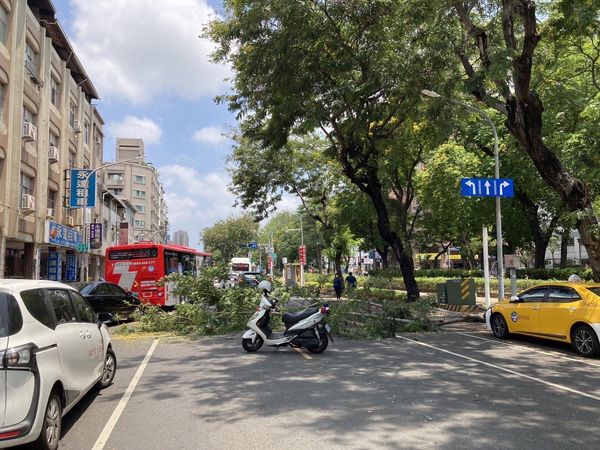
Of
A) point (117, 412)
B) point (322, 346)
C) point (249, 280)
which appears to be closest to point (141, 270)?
point (249, 280)

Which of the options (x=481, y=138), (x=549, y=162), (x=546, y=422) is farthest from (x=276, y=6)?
(x=481, y=138)

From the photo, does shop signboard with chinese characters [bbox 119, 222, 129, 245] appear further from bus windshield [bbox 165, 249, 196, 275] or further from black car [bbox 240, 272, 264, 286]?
bus windshield [bbox 165, 249, 196, 275]

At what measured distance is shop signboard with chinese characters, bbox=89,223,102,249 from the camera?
120 ft

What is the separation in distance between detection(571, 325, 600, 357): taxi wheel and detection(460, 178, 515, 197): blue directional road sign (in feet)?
20.6

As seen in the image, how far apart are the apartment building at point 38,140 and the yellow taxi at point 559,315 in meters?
19.9

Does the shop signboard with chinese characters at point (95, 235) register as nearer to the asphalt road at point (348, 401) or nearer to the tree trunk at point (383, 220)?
the tree trunk at point (383, 220)

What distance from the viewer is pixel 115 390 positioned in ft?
25.1

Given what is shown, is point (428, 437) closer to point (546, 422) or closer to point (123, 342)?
point (546, 422)

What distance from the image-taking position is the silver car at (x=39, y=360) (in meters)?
4.38

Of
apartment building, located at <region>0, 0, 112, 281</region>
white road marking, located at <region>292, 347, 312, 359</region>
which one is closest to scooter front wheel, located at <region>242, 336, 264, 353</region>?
white road marking, located at <region>292, 347, 312, 359</region>

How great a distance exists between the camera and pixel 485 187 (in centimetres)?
1642

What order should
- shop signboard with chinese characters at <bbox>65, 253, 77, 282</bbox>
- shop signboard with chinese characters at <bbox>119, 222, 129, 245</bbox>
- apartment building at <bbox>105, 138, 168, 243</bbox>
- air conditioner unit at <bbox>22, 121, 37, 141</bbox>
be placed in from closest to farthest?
air conditioner unit at <bbox>22, 121, 37, 141</bbox> → shop signboard with chinese characters at <bbox>65, 253, 77, 282</bbox> → shop signboard with chinese characters at <bbox>119, 222, 129, 245</bbox> → apartment building at <bbox>105, 138, 168, 243</bbox>

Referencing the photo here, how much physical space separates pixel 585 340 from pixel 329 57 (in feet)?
→ 37.1

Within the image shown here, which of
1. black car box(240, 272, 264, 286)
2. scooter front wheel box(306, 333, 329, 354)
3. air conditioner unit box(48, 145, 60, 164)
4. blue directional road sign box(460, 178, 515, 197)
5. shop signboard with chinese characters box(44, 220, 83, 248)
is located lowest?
scooter front wheel box(306, 333, 329, 354)
